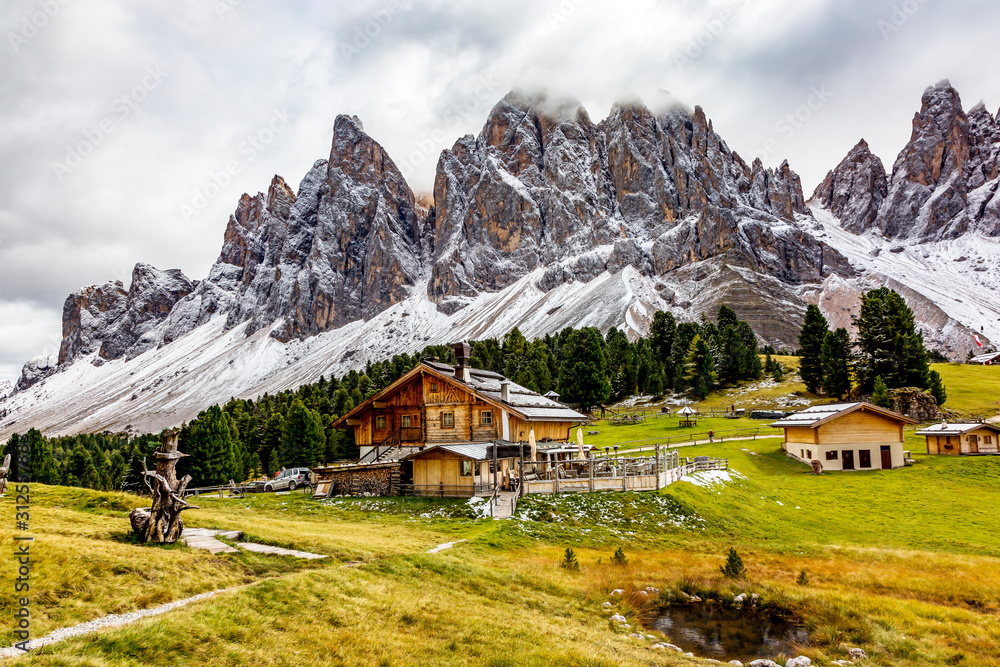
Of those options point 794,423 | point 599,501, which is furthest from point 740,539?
point 794,423

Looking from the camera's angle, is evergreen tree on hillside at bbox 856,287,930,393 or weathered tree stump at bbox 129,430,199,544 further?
evergreen tree on hillside at bbox 856,287,930,393

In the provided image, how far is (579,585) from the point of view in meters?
19.1

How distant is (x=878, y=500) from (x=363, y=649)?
125ft

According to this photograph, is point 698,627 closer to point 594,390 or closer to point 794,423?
point 794,423

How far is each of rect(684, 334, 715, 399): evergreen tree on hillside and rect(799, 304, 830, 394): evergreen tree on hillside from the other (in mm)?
12522

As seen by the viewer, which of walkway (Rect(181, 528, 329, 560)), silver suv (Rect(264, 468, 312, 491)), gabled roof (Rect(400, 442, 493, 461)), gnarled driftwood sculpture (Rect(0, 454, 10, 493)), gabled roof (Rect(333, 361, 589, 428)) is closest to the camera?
walkway (Rect(181, 528, 329, 560))

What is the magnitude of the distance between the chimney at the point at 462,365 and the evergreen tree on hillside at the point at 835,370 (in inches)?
2117

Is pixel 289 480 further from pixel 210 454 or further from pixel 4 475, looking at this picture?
pixel 4 475

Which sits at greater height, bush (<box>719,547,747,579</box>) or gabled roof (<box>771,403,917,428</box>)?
gabled roof (<box>771,403,917,428</box>)

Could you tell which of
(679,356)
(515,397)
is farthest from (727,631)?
(679,356)

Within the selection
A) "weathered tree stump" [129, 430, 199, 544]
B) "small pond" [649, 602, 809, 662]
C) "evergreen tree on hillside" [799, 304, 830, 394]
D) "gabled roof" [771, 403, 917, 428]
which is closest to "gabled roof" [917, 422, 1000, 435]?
"gabled roof" [771, 403, 917, 428]

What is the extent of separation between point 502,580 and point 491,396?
79.3 ft

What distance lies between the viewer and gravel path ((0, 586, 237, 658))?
893cm

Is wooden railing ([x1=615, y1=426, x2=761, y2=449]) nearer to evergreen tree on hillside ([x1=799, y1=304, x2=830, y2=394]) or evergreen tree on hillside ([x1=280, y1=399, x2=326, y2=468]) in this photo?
evergreen tree on hillside ([x1=799, y1=304, x2=830, y2=394])
